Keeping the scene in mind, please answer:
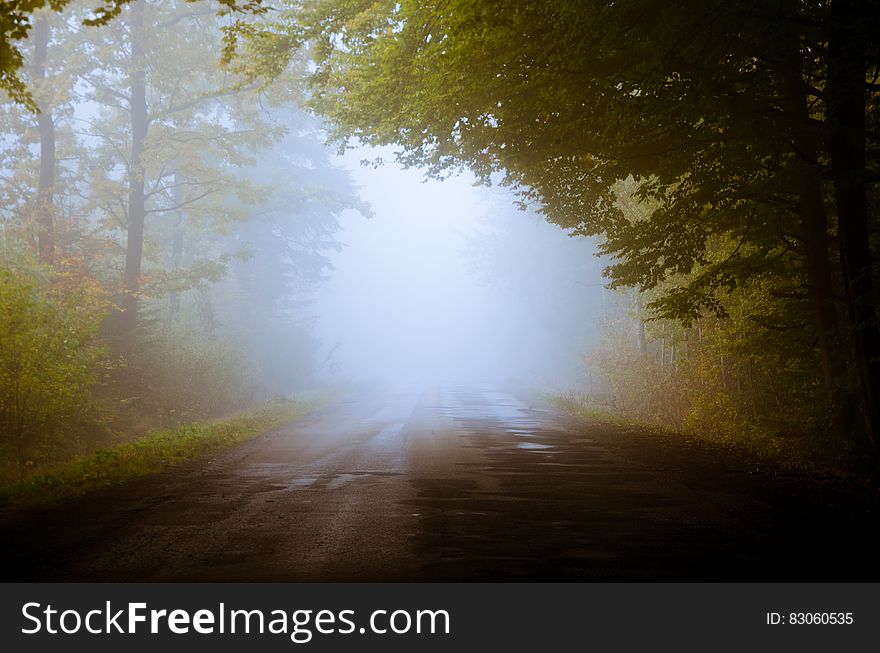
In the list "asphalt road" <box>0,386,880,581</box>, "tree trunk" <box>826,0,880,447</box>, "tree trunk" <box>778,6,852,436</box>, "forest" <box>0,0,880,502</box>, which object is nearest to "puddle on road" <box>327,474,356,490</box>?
"asphalt road" <box>0,386,880,581</box>

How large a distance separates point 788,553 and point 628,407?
726 inches

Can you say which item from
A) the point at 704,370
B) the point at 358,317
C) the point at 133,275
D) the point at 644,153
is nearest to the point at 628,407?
the point at 704,370

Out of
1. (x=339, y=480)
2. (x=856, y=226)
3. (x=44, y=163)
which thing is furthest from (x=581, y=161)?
(x=44, y=163)

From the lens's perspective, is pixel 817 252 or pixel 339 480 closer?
pixel 339 480

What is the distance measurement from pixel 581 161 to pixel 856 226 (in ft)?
14.9

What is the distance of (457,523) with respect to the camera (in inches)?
239

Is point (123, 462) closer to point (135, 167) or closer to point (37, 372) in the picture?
point (37, 372)

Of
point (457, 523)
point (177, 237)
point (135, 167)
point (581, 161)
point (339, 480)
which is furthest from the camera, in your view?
point (177, 237)

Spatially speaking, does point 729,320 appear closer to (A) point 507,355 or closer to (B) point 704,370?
(B) point 704,370

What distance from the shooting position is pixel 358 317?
117062mm

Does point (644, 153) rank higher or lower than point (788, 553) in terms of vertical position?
higher

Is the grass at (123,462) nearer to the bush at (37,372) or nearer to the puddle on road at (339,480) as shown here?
the bush at (37,372)

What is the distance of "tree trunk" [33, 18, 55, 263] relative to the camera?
1955cm

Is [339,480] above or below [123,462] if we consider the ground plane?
below
